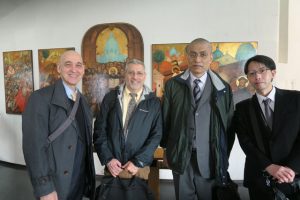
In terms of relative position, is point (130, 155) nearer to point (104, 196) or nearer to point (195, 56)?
point (104, 196)

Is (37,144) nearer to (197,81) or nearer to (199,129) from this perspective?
(199,129)

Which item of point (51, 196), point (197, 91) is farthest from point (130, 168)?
point (197, 91)

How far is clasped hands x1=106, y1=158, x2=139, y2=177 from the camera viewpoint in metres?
1.93

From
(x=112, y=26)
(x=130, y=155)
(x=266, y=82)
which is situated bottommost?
(x=130, y=155)

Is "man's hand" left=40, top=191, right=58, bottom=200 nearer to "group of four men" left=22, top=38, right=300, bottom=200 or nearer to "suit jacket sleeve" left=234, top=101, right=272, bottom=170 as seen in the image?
"group of four men" left=22, top=38, right=300, bottom=200

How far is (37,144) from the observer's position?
164cm

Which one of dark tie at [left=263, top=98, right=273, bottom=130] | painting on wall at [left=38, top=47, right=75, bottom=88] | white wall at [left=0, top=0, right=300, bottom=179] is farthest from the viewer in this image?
painting on wall at [left=38, top=47, right=75, bottom=88]

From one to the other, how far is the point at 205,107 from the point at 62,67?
1133 mm

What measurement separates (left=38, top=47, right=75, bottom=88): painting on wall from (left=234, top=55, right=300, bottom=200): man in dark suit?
12.4 feet

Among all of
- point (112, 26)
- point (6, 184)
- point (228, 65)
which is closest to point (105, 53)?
point (112, 26)

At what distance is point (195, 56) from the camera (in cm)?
200

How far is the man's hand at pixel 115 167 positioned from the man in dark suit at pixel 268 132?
98cm

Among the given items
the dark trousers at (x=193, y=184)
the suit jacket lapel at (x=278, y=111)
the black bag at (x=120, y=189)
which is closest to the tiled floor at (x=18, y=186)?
the dark trousers at (x=193, y=184)

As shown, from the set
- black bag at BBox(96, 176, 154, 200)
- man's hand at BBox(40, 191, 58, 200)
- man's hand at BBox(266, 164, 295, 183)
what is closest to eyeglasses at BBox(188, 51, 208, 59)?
man's hand at BBox(266, 164, 295, 183)
